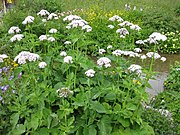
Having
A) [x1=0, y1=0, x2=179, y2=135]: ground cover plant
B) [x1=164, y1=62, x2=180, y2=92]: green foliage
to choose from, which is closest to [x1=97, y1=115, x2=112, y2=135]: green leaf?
[x1=0, y1=0, x2=179, y2=135]: ground cover plant

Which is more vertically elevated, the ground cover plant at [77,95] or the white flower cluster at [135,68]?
the white flower cluster at [135,68]

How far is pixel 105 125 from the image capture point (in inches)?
98.0

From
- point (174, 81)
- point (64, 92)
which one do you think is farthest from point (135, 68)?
point (174, 81)

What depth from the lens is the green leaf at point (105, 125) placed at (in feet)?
8.10

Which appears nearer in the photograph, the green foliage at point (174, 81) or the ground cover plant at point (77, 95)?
the ground cover plant at point (77, 95)

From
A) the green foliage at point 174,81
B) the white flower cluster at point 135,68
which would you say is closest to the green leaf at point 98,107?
the white flower cluster at point 135,68

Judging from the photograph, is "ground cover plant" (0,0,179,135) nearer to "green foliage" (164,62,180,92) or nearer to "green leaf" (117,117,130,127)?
"green leaf" (117,117,130,127)

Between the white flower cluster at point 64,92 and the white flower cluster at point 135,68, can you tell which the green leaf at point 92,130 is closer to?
the white flower cluster at point 64,92

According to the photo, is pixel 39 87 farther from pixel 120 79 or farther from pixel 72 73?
pixel 120 79

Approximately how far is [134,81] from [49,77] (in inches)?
28.1

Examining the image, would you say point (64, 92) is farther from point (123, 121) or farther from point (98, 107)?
point (123, 121)

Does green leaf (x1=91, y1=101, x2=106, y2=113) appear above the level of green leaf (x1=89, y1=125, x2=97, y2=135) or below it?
above

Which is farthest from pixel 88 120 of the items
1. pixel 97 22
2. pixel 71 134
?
pixel 97 22

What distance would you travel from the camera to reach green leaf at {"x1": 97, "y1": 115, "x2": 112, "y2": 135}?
8.10ft
